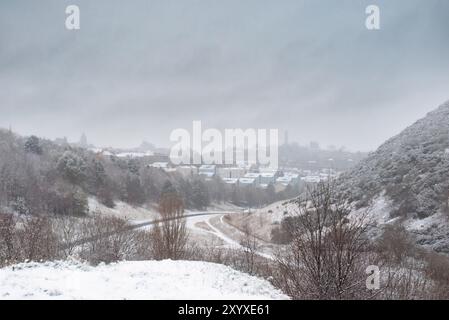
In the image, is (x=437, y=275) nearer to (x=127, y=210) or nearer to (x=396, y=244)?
(x=396, y=244)

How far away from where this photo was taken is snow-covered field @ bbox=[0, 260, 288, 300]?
11.2 metres

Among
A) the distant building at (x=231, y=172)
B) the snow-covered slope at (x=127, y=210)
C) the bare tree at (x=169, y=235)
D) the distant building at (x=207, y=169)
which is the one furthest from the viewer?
the distant building at (x=231, y=172)

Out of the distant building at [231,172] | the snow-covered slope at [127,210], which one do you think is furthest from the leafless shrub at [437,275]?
the distant building at [231,172]

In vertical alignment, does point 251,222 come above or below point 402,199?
below

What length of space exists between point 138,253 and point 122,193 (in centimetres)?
5674

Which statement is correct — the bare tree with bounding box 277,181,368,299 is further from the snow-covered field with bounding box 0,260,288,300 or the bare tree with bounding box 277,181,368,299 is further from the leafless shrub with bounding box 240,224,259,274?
the leafless shrub with bounding box 240,224,259,274

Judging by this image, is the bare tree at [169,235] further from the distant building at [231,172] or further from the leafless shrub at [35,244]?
the distant building at [231,172]

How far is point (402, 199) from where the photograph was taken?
41344 mm

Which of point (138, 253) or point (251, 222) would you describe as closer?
point (138, 253)

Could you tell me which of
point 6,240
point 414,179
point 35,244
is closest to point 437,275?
point 35,244

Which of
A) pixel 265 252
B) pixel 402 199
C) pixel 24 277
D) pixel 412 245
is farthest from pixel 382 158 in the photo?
pixel 24 277

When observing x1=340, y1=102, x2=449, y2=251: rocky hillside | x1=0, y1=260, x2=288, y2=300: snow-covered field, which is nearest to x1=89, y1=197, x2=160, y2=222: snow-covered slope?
x1=340, y1=102, x2=449, y2=251: rocky hillside

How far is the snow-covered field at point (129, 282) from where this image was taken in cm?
1118

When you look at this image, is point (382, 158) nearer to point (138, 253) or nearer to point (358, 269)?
point (138, 253)
